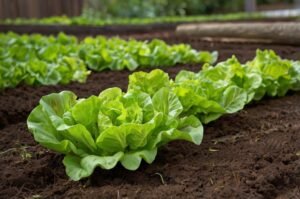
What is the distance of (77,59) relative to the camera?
4969 millimetres

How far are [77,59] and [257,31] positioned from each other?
306 centimetres

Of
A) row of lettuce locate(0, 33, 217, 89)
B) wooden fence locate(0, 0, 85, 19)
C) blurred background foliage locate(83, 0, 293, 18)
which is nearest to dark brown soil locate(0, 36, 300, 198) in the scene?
row of lettuce locate(0, 33, 217, 89)

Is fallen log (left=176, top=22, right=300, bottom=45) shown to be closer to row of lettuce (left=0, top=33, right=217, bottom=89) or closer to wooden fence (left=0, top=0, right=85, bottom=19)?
row of lettuce (left=0, top=33, right=217, bottom=89)

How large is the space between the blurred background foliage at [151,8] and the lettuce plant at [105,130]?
14464mm

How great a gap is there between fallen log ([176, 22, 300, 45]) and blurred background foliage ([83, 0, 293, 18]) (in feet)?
29.3

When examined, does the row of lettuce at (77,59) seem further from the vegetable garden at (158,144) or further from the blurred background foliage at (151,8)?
the blurred background foliage at (151,8)

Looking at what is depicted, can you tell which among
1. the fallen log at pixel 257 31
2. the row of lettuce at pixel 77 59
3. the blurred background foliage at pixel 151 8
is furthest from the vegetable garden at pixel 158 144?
the blurred background foliage at pixel 151 8

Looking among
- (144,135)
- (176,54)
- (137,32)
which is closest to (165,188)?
(144,135)

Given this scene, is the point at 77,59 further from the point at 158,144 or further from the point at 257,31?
the point at 257,31

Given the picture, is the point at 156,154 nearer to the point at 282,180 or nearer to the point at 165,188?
the point at 165,188

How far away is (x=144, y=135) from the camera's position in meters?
2.17

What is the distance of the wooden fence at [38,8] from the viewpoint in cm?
1423

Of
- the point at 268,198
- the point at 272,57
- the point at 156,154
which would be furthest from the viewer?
the point at 272,57

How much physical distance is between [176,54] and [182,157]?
309 centimetres
